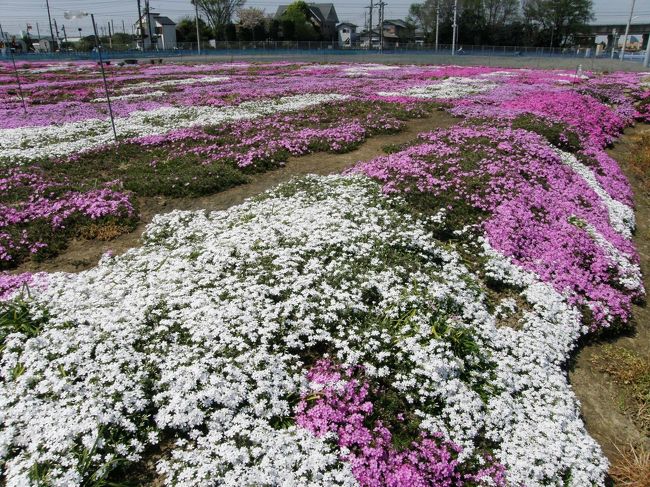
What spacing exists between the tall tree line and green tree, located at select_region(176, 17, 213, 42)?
56.7 meters

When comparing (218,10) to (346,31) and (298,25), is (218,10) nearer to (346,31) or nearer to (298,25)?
(298,25)

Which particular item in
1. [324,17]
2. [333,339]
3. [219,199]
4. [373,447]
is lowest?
[373,447]

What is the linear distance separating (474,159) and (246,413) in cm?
1051

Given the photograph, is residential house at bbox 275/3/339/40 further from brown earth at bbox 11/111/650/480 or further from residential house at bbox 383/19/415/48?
brown earth at bbox 11/111/650/480

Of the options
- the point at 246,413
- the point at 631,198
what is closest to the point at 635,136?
the point at 631,198

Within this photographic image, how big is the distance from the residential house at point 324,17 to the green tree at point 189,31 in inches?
1142

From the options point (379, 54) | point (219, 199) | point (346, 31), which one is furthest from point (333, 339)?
point (346, 31)

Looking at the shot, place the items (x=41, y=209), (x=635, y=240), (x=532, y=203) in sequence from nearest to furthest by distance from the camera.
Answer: (x=532, y=203)
(x=41, y=209)
(x=635, y=240)

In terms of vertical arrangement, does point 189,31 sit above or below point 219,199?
above

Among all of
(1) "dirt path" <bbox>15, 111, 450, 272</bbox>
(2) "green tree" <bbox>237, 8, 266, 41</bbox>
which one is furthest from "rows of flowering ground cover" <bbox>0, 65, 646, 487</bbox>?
(2) "green tree" <bbox>237, 8, 266, 41</bbox>

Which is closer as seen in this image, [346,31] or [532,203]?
[532,203]

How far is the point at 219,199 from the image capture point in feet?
41.6

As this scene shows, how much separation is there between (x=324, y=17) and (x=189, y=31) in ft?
157

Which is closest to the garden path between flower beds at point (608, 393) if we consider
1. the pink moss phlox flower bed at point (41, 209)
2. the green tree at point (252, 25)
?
the pink moss phlox flower bed at point (41, 209)
